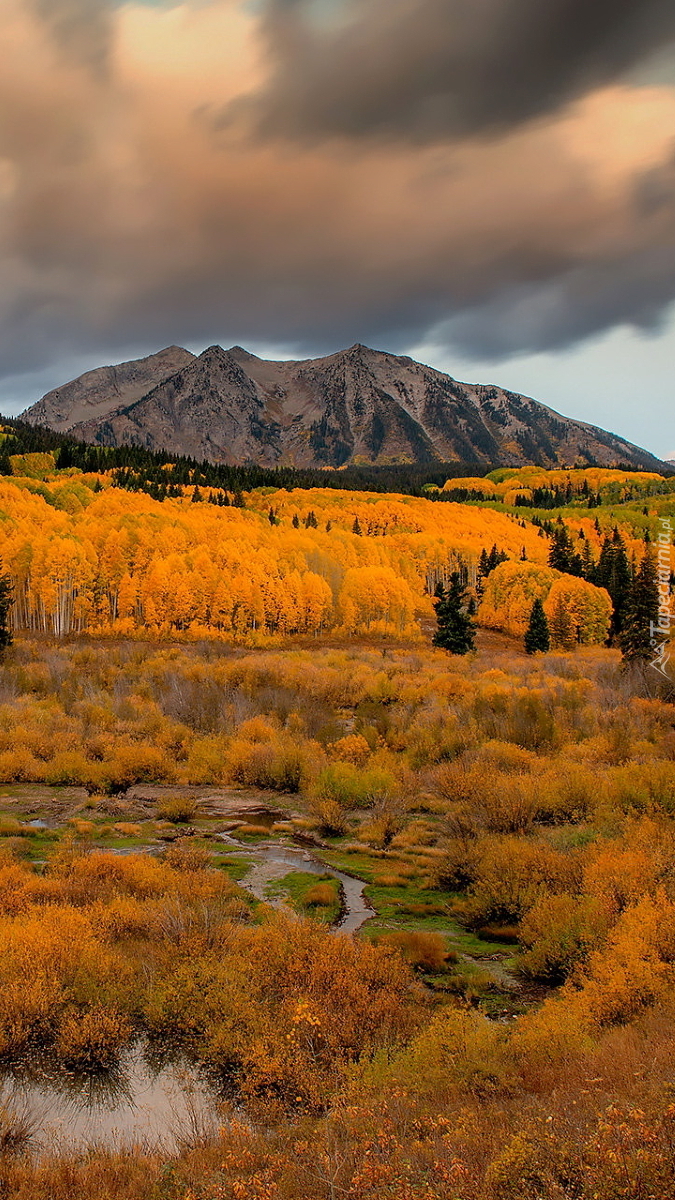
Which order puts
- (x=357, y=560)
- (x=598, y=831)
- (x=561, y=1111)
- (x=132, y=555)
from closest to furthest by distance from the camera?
(x=561, y=1111) < (x=598, y=831) < (x=132, y=555) < (x=357, y=560)

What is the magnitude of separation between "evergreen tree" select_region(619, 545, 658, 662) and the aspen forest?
1952 millimetres

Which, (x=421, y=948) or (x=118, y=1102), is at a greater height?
(x=118, y=1102)

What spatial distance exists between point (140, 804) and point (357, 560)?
8629 cm

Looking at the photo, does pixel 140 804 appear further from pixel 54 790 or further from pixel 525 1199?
pixel 525 1199

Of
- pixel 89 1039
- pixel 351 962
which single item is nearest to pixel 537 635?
pixel 351 962

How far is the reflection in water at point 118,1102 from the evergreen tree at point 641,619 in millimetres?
43099

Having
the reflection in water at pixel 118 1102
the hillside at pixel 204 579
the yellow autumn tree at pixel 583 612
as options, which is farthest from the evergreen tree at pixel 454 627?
the reflection in water at pixel 118 1102

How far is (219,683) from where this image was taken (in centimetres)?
4566

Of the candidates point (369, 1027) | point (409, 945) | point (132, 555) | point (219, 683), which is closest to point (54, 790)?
point (219, 683)

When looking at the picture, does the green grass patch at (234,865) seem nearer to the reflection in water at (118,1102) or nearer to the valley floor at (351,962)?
the valley floor at (351,962)

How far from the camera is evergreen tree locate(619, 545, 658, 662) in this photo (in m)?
49.2

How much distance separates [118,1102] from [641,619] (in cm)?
5212

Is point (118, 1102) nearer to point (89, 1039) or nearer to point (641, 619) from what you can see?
point (89, 1039)

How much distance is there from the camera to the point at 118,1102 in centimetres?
947
